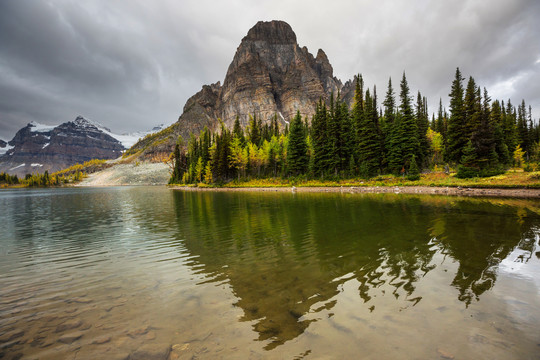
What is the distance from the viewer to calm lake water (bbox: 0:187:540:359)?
4.36m

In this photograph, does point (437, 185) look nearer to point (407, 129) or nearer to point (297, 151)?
point (407, 129)

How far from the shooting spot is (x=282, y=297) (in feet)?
20.4

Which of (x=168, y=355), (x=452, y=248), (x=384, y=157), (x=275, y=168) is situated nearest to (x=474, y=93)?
(x=384, y=157)

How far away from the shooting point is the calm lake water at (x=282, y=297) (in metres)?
4.36

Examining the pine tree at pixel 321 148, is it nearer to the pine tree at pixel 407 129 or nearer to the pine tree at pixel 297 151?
the pine tree at pixel 297 151

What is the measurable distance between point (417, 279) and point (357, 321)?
3286 millimetres

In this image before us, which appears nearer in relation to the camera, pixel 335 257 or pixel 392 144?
pixel 335 257

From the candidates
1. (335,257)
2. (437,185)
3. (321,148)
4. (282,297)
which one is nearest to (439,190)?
(437,185)

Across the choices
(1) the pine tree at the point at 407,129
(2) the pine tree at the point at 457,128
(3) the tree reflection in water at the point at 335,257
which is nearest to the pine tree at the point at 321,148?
(1) the pine tree at the point at 407,129

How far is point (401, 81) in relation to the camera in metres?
53.2

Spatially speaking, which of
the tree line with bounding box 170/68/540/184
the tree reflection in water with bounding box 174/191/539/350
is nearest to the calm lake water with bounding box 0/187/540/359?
the tree reflection in water with bounding box 174/191/539/350

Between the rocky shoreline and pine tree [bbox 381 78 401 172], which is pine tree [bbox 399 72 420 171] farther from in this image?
the rocky shoreline

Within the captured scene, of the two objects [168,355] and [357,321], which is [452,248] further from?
[168,355]

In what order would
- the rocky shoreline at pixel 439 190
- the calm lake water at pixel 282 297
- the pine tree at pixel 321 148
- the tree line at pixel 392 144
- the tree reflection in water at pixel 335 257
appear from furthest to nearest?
the pine tree at pixel 321 148 < the tree line at pixel 392 144 < the rocky shoreline at pixel 439 190 < the tree reflection in water at pixel 335 257 < the calm lake water at pixel 282 297
